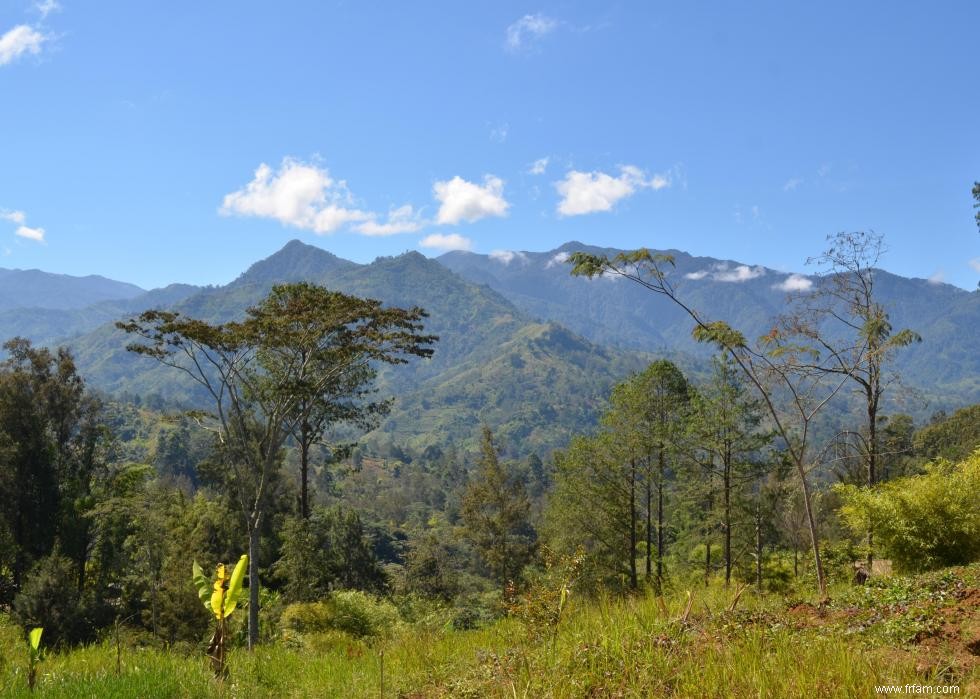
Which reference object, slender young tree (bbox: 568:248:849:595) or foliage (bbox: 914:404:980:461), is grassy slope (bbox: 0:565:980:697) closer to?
slender young tree (bbox: 568:248:849:595)

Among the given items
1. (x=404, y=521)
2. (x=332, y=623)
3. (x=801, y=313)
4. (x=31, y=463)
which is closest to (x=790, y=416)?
(x=801, y=313)

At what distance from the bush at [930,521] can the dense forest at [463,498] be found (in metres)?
0.05

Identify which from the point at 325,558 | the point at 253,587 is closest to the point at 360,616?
the point at 253,587

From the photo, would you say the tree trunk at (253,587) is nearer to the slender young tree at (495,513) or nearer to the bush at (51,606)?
the bush at (51,606)

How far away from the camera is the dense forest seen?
12.4m

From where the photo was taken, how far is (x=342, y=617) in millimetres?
18047

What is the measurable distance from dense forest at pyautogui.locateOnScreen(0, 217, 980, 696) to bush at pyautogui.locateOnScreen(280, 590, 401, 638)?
0.07 meters

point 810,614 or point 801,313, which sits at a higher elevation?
point 801,313

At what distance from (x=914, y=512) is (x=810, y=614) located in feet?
33.0

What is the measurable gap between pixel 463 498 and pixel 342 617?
12303 mm

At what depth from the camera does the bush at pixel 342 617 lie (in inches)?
690

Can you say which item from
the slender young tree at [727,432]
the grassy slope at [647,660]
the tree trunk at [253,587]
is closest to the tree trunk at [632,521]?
the slender young tree at [727,432]

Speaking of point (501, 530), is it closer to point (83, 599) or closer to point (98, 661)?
point (83, 599)

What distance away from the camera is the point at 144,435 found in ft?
483
